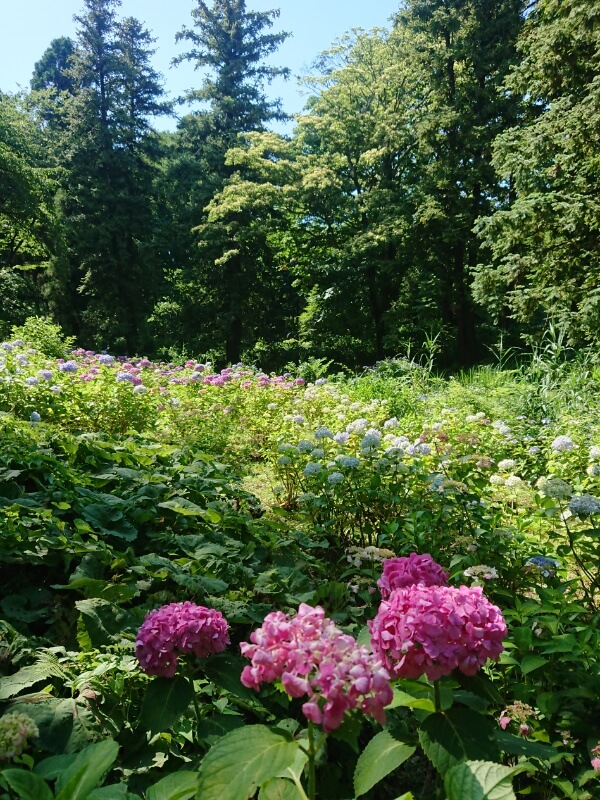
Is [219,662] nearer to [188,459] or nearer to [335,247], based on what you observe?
[188,459]

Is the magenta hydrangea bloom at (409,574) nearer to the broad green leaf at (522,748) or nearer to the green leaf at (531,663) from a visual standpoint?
the broad green leaf at (522,748)

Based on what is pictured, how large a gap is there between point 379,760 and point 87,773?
0.57 metres

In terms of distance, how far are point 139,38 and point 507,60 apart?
1338cm

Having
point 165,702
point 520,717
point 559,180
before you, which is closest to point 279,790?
point 165,702

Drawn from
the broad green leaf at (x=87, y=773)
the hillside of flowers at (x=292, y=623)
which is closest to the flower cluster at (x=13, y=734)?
the hillside of flowers at (x=292, y=623)

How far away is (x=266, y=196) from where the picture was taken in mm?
16656

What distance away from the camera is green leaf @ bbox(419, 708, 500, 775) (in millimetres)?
1062

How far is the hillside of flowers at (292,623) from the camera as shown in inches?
39.5

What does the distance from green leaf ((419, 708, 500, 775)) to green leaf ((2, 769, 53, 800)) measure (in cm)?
71

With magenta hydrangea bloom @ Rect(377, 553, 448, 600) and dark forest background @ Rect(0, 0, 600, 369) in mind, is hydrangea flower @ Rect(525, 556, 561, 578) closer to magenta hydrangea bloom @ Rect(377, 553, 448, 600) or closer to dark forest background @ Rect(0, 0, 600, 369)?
magenta hydrangea bloom @ Rect(377, 553, 448, 600)

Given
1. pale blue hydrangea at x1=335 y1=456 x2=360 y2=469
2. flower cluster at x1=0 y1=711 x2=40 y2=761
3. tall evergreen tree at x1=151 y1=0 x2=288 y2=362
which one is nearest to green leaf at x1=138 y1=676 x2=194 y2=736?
flower cluster at x1=0 y1=711 x2=40 y2=761

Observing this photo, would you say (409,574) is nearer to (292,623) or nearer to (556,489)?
(292,623)

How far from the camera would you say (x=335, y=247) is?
18.3 metres

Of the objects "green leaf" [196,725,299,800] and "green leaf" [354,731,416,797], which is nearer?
"green leaf" [196,725,299,800]
